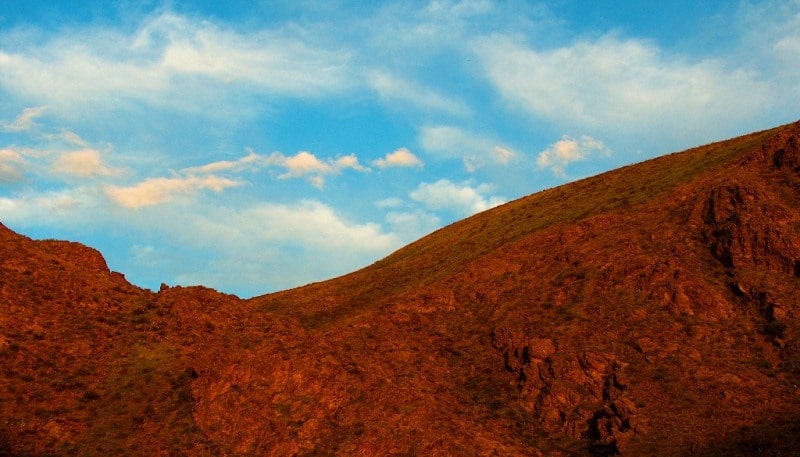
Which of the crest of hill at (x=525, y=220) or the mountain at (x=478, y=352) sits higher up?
the crest of hill at (x=525, y=220)

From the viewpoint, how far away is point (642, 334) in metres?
42.0

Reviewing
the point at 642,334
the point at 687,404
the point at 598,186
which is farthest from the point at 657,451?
the point at 598,186

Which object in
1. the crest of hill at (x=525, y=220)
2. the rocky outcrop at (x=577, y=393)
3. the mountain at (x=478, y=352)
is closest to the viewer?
the mountain at (x=478, y=352)

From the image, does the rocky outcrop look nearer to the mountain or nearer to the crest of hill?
the mountain

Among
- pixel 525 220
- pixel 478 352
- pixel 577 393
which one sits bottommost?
pixel 577 393

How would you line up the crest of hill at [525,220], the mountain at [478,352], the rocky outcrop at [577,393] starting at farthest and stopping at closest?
1. the crest of hill at [525,220]
2. the rocky outcrop at [577,393]
3. the mountain at [478,352]

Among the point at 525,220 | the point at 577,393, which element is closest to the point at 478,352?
the point at 577,393

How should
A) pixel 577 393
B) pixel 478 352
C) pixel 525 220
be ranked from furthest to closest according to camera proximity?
1. pixel 525 220
2. pixel 478 352
3. pixel 577 393

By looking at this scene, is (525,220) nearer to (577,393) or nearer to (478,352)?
(478,352)

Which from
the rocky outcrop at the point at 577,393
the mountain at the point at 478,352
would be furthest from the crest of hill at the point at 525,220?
the rocky outcrop at the point at 577,393

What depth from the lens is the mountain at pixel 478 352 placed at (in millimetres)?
33844

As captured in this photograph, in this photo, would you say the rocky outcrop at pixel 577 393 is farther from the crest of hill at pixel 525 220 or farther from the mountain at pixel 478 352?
the crest of hill at pixel 525 220

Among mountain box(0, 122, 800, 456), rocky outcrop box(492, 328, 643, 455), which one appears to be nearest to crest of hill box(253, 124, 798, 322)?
mountain box(0, 122, 800, 456)

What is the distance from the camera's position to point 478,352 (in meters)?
46.5
